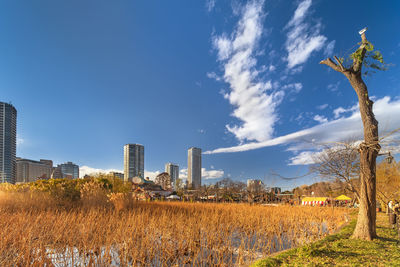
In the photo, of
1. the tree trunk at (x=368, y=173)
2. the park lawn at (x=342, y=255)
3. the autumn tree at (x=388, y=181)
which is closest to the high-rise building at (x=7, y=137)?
the park lawn at (x=342, y=255)

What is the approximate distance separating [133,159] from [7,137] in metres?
31.3

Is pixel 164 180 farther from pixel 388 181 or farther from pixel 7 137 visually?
pixel 7 137

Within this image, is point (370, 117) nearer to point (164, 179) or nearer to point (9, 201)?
point (9, 201)

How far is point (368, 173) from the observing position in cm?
554

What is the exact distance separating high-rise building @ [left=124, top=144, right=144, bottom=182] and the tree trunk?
64.6 meters

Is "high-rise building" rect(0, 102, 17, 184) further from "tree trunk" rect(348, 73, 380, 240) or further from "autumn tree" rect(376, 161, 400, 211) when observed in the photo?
"autumn tree" rect(376, 161, 400, 211)

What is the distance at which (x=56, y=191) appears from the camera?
9578mm

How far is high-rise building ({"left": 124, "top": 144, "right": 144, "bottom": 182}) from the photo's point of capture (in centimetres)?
6546

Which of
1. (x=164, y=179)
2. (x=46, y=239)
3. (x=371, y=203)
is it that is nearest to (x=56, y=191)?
(x=46, y=239)

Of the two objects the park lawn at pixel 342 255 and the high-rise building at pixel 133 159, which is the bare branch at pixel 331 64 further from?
the high-rise building at pixel 133 159

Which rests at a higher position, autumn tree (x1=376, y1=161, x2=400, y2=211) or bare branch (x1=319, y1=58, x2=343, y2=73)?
bare branch (x1=319, y1=58, x2=343, y2=73)

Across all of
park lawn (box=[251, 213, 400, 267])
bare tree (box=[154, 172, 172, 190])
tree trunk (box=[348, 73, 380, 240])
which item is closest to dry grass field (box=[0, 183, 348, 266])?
park lawn (box=[251, 213, 400, 267])

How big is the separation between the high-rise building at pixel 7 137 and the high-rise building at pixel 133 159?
27297 mm

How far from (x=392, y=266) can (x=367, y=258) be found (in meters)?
0.47
